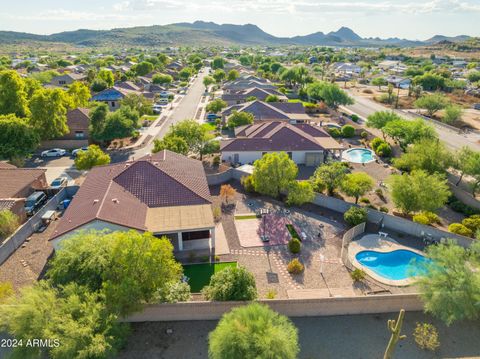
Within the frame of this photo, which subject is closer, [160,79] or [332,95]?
[332,95]

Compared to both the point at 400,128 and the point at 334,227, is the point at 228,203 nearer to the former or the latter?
the point at 334,227

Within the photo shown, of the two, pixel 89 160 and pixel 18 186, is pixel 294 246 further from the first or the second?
pixel 18 186

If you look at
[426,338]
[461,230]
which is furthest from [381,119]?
[426,338]

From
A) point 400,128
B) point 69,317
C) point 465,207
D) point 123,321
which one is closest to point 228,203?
point 123,321

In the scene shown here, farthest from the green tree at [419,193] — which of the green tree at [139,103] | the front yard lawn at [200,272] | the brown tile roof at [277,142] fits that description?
the green tree at [139,103]

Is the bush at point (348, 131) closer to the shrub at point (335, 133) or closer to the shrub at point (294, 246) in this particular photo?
the shrub at point (335, 133)

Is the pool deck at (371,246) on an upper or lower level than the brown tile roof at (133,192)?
lower
